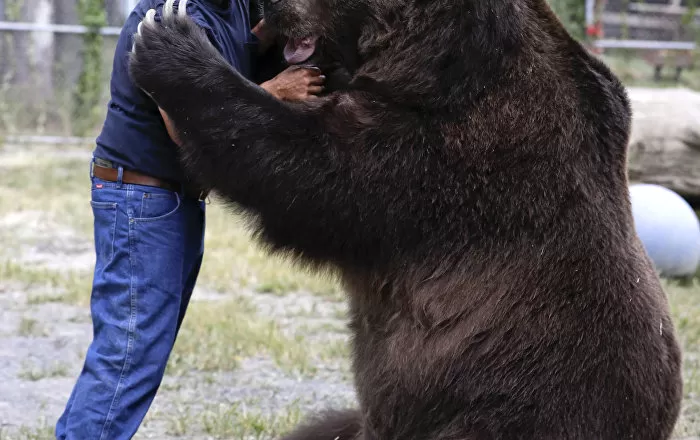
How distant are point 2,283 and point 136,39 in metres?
4.77

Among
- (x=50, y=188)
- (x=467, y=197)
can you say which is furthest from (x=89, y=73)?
(x=467, y=197)

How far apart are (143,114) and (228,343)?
292cm

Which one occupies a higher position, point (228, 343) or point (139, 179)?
point (139, 179)

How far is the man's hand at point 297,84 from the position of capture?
342cm

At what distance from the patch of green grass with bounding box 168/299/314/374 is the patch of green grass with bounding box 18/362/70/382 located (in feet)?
2.02

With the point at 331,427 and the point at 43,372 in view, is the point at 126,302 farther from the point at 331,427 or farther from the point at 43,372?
the point at 43,372

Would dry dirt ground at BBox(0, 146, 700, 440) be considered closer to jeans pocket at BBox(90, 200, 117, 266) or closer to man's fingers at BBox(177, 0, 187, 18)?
jeans pocket at BBox(90, 200, 117, 266)

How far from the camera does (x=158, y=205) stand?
354 cm

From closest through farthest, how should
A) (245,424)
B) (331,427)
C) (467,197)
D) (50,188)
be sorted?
(467,197)
(331,427)
(245,424)
(50,188)

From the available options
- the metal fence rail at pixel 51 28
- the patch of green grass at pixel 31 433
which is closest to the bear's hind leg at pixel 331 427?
the patch of green grass at pixel 31 433

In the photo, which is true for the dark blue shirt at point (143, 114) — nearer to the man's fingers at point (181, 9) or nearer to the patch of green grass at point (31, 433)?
the man's fingers at point (181, 9)

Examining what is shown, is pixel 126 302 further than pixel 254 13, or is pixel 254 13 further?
pixel 254 13

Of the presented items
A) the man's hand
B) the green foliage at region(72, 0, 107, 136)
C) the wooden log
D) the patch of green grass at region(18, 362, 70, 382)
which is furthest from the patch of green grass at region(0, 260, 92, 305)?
the green foliage at region(72, 0, 107, 136)

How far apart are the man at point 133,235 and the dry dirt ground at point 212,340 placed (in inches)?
22.9
